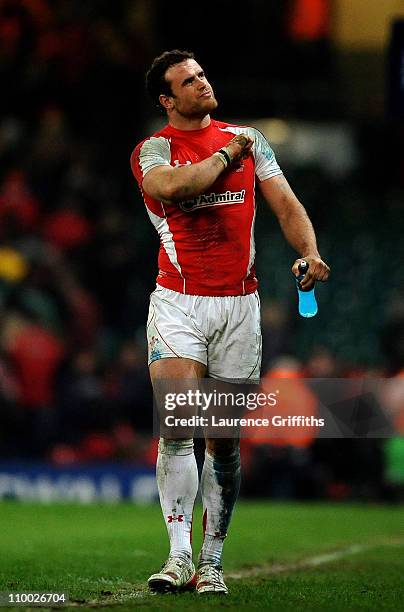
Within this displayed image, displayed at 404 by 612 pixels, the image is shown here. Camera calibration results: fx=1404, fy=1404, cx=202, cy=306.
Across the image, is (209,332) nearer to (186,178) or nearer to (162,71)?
(186,178)

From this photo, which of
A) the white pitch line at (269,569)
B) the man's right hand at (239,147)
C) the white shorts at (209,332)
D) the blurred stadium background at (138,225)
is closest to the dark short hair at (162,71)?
the man's right hand at (239,147)

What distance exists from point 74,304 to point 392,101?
9119 mm

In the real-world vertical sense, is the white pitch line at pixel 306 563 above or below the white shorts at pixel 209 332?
below

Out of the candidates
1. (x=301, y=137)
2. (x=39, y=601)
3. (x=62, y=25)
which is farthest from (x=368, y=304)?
(x=39, y=601)

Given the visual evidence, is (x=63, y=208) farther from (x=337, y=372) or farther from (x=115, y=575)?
(x=115, y=575)

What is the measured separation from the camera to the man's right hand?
6.87 m

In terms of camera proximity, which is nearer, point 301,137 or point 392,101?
point 392,101

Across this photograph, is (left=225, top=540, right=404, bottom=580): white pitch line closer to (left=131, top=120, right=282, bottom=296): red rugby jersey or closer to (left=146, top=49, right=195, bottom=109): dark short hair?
(left=131, top=120, right=282, bottom=296): red rugby jersey

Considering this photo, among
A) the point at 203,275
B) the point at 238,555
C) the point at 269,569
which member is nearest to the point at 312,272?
the point at 203,275

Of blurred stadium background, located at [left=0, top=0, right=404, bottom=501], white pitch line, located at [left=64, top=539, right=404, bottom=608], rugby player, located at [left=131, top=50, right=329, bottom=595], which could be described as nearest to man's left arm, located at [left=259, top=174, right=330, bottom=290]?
rugby player, located at [left=131, top=50, right=329, bottom=595]

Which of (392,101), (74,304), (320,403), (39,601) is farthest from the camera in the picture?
(74,304)

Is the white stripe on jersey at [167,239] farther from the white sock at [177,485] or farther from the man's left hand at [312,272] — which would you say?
the white sock at [177,485]

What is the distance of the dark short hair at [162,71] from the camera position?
718 centimetres

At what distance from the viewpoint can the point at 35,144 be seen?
18969mm
